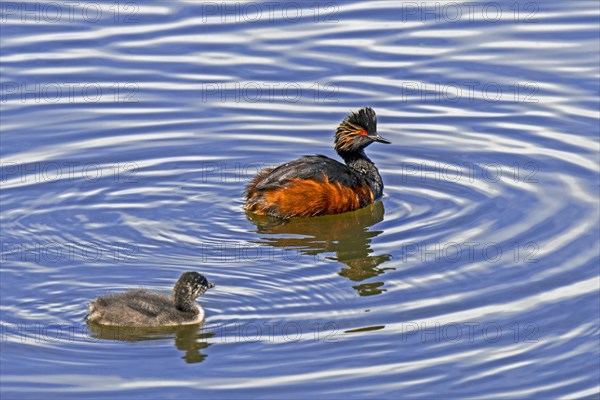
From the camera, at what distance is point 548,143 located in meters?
17.6

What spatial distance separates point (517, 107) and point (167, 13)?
18.3 ft

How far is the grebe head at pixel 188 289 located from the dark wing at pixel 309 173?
3.16 metres

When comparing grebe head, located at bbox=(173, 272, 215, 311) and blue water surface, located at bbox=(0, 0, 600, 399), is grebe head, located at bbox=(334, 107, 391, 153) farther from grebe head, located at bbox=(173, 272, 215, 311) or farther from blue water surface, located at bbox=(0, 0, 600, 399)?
grebe head, located at bbox=(173, 272, 215, 311)

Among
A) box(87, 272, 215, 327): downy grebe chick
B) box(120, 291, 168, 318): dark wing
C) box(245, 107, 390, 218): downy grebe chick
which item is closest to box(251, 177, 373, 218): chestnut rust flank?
box(245, 107, 390, 218): downy grebe chick

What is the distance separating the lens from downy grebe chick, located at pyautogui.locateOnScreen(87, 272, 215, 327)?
12.6 metres

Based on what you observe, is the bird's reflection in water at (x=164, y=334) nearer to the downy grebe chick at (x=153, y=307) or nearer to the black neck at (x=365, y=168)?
the downy grebe chick at (x=153, y=307)

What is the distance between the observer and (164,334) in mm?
12789

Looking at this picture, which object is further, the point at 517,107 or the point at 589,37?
the point at 589,37

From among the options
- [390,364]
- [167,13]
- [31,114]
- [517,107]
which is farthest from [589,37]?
[390,364]

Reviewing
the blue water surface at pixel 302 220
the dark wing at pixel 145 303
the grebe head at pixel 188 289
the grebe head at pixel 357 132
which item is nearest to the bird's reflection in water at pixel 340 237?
the blue water surface at pixel 302 220

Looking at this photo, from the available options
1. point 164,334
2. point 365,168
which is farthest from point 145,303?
point 365,168

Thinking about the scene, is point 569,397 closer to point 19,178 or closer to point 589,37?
point 19,178

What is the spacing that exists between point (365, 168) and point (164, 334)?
15.9 ft

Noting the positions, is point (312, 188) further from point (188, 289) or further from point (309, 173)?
point (188, 289)
